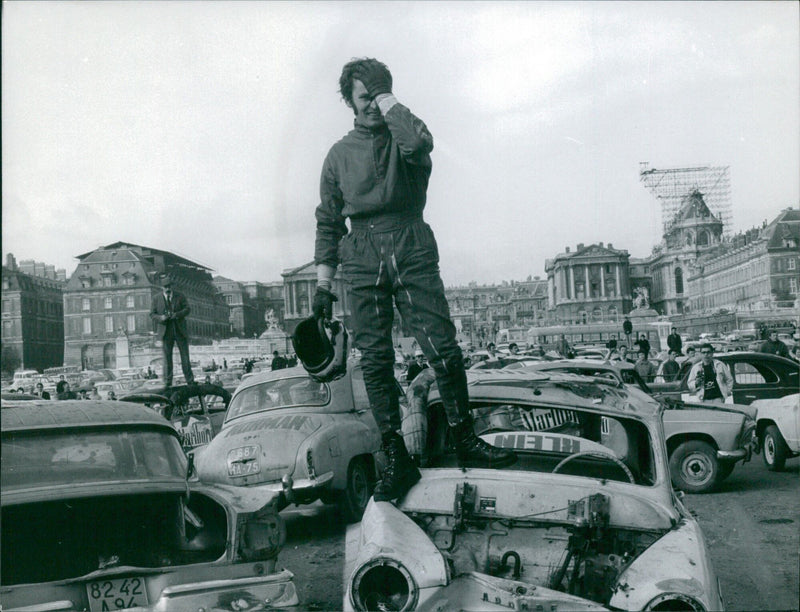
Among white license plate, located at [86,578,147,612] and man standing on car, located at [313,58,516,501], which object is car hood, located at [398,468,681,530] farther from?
white license plate, located at [86,578,147,612]

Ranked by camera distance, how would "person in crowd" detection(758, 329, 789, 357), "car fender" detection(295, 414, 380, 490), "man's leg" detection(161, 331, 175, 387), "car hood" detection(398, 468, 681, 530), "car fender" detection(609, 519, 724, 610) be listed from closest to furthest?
"car fender" detection(609, 519, 724, 610), "car hood" detection(398, 468, 681, 530), "car fender" detection(295, 414, 380, 490), "man's leg" detection(161, 331, 175, 387), "person in crowd" detection(758, 329, 789, 357)

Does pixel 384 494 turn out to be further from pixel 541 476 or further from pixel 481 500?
pixel 541 476

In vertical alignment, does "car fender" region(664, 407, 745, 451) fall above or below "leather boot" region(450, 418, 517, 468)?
below

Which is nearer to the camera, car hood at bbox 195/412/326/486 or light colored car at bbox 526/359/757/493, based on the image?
car hood at bbox 195/412/326/486

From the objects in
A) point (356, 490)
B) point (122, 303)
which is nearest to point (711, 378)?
point (356, 490)

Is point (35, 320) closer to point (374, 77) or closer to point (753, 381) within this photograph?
point (753, 381)

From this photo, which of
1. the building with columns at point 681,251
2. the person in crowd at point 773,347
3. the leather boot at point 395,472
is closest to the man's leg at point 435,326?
the leather boot at point 395,472

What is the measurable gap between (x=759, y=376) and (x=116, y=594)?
13.6 m

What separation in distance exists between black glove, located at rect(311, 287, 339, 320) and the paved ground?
2.05m

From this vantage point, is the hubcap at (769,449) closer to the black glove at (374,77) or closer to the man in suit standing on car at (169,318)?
the man in suit standing on car at (169,318)

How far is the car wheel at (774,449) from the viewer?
10938mm

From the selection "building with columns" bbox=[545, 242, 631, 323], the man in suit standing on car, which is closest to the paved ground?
the man in suit standing on car

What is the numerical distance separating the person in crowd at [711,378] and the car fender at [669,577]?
11.0 metres

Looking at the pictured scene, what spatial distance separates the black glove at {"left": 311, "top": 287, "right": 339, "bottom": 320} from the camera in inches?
162
